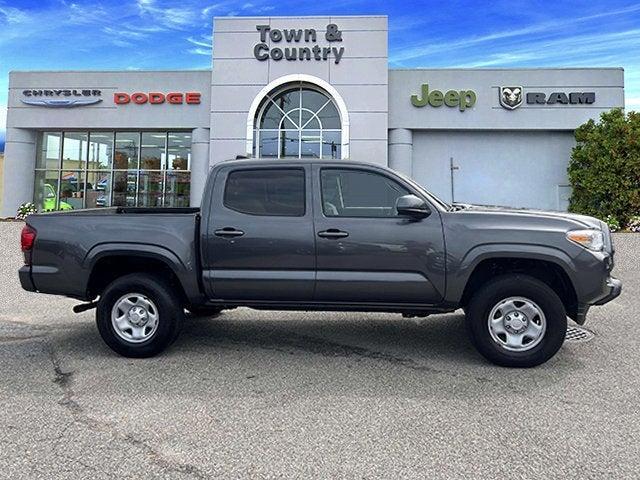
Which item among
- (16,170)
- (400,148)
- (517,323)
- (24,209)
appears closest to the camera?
(517,323)

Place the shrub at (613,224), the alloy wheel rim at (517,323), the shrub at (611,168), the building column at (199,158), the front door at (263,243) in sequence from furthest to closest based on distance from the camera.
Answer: the building column at (199,158), the shrub at (611,168), the shrub at (613,224), the front door at (263,243), the alloy wheel rim at (517,323)

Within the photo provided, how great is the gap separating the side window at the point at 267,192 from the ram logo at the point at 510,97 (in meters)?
17.5

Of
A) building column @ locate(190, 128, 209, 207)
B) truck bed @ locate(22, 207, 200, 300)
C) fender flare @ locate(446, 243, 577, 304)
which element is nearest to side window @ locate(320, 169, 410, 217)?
fender flare @ locate(446, 243, 577, 304)

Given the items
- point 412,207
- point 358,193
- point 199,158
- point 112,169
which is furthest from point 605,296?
point 112,169

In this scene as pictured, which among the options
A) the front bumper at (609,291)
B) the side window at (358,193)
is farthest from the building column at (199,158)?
the front bumper at (609,291)

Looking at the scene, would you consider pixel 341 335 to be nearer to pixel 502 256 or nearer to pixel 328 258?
pixel 328 258

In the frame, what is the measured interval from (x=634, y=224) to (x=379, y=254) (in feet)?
52.3

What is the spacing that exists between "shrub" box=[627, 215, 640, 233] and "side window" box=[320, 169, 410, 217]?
15.3m

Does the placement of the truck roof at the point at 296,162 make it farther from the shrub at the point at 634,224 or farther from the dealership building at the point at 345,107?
the shrub at the point at 634,224

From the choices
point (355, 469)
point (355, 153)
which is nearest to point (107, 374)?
point (355, 469)

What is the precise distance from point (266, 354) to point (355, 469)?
2480mm

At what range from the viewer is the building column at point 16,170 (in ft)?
74.1

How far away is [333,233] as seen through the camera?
496 cm

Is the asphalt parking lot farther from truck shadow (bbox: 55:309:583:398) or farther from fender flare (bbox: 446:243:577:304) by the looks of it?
fender flare (bbox: 446:243:577:304)
